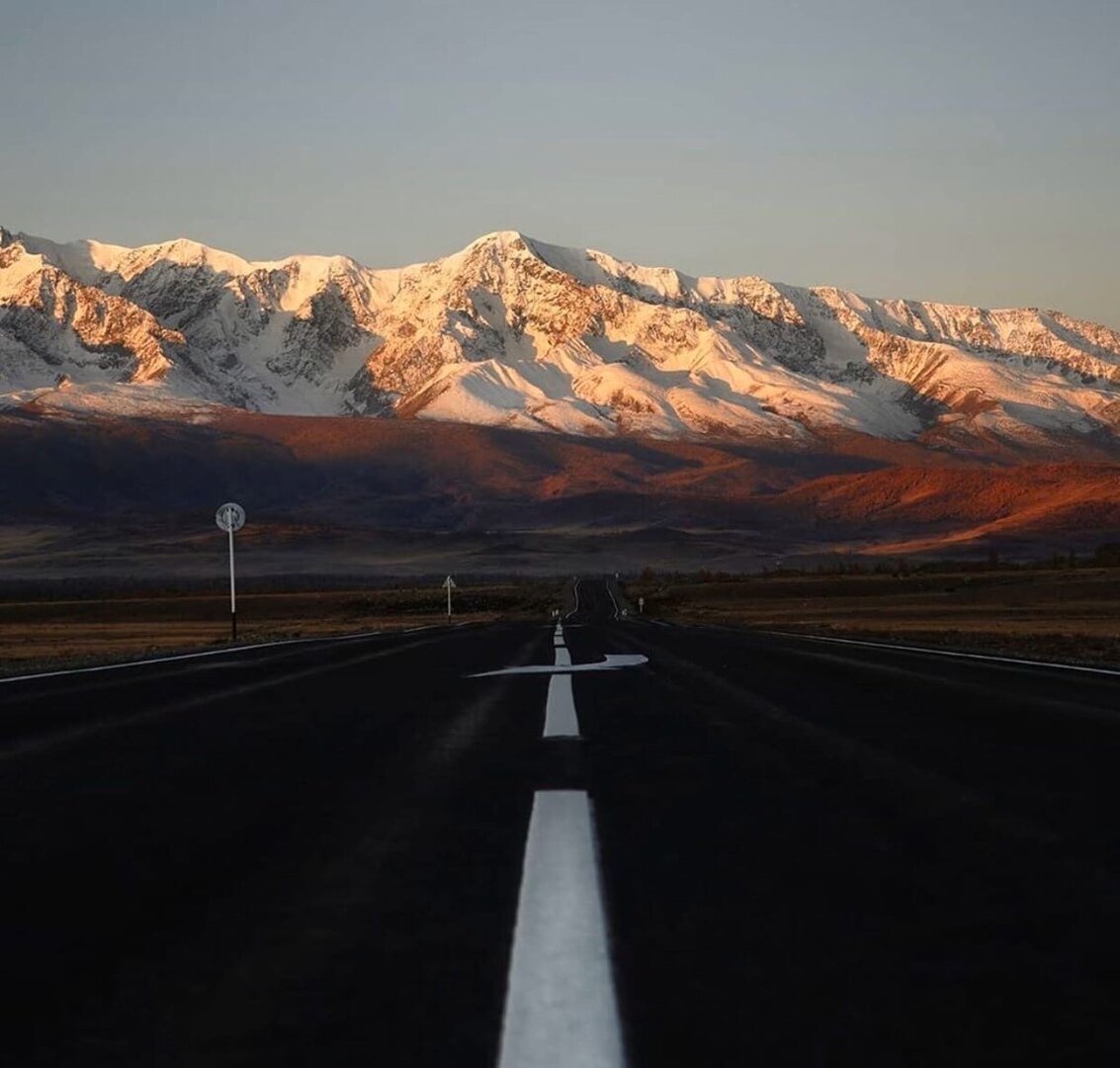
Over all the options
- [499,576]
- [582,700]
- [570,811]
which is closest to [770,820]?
[570,811]

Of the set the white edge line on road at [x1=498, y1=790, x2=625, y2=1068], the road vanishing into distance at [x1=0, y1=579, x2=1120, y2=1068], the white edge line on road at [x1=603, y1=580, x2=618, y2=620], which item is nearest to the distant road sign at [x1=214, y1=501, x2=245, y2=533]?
the road vanishing into distance at [x1=0, y1=579, x2=1120, y2=1068]

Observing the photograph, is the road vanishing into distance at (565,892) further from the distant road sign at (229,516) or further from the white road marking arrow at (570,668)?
the distant road sign at (229,516)

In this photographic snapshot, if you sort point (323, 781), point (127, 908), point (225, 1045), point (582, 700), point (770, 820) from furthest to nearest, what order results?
point (582, 700)
point (323, 781)
point (770, 820)
point (127, 908)
point (225, 1045)

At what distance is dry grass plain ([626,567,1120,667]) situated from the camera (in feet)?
138

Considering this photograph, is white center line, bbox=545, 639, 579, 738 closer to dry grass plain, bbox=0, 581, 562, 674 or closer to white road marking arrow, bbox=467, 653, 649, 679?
white road marking arrow, bbox=467, 653, 649, 679

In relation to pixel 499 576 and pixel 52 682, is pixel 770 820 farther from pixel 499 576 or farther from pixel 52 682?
pixel 499 576

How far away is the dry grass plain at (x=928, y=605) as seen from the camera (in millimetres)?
42156

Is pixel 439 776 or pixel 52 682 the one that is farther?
pixel 52 682

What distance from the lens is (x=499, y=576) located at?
18988 centimetres

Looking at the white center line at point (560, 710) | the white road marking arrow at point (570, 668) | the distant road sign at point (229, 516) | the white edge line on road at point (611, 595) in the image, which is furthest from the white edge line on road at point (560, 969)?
the white edge line on road at point (611, 595)

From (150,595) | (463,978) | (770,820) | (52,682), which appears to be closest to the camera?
(463,978)

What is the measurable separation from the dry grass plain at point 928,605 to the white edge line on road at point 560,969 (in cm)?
2282

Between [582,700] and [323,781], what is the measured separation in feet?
16.6

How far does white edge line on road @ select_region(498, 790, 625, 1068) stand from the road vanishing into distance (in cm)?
1
